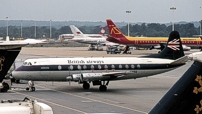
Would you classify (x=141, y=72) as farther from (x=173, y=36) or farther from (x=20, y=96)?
(x=20, y=96)

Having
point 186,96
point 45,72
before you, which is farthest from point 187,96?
point 45,72

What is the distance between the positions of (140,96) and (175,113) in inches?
1245

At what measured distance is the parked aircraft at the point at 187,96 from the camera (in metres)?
9.05

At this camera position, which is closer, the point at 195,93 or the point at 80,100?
the point at 195,93

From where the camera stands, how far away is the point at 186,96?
30.3 feet

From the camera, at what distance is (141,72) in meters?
44.5

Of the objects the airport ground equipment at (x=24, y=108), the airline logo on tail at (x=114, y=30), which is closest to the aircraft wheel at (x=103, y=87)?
the airport ground equipment at (x=24, y=108)

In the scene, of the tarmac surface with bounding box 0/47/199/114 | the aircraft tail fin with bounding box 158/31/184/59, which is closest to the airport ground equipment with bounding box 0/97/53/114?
the tarmac surface with bounding box 0/47/199/114

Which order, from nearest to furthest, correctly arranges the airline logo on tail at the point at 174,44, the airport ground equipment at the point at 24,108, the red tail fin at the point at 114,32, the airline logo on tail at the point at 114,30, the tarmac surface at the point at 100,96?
the airport ground equipment at the point at 24,108
the tarmac surface at the point at 100,96
the airline logo on tail at the point at 174,44
the red tail fin at the point at 114,32
the airline logo on tail at the point at 114,30

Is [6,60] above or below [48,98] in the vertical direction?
above

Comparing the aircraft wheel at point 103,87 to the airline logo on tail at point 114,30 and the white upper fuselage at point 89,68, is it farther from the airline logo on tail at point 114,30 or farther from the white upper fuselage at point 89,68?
the airline logo on tail at point 114,30

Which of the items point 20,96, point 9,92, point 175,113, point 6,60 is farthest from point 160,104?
point 9,92

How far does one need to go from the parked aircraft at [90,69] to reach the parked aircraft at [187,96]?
1322 inches

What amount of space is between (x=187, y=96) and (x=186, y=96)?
17 mm
